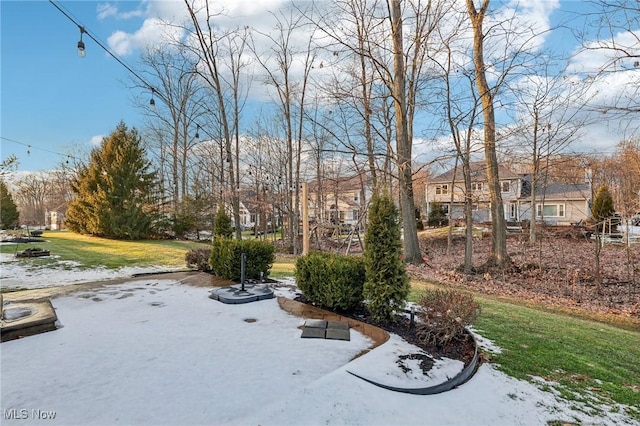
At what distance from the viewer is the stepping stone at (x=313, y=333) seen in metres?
3.80

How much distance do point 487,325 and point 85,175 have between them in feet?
62.1

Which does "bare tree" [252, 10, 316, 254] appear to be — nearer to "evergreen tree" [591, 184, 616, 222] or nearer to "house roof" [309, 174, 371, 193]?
"house roof" [309, 174, 371, 193]

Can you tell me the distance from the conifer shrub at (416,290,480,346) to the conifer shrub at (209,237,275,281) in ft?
13.8

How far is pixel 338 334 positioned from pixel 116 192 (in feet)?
50.4

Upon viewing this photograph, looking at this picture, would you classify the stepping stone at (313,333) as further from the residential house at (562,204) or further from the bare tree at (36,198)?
the bare tree at (36,198)

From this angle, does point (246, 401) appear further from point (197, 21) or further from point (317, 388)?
point (197, 21)

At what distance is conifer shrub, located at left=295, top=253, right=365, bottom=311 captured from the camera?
476 cm

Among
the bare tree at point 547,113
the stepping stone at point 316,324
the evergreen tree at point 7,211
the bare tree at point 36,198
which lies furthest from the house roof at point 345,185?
the bare tree at point 36,198

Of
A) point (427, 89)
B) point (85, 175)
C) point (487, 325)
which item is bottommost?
point (487, 325)

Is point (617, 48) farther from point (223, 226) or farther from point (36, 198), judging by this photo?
point (36, 198)

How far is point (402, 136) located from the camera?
9.99 m

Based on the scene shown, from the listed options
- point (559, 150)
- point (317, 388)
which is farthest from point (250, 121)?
point (317, 388)

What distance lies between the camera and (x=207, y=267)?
27.2 ft

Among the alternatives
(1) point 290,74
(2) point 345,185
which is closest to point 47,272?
(1) point 290,74
